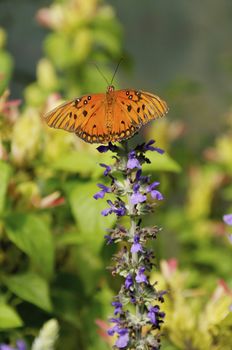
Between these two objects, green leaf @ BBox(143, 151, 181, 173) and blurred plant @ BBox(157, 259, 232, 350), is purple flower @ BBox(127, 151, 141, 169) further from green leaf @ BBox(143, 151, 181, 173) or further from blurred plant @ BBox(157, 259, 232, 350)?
green leaf @ BBox(143, 151, 181, 173)

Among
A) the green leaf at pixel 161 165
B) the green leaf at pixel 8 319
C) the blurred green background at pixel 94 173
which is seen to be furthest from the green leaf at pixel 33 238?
the green leaf at pixel 161 165

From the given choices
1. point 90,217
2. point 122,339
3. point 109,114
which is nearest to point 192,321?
point 90,217

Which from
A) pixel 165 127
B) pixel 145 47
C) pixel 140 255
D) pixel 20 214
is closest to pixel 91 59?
pixel 165 127

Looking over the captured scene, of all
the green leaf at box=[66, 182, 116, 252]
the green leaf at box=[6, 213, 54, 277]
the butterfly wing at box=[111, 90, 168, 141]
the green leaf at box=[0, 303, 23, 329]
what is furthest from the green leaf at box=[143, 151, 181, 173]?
the butterfly wing at box=[111, 90, 168, 141]

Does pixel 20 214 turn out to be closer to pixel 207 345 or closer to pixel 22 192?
pixel 22 192

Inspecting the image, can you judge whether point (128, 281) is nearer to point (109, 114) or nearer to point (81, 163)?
point (109, 114)

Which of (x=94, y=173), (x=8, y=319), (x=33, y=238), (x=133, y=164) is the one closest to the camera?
(x=133, y=164)

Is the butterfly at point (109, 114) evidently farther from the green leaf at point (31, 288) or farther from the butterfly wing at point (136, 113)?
the green leaf at point (31, 288)
